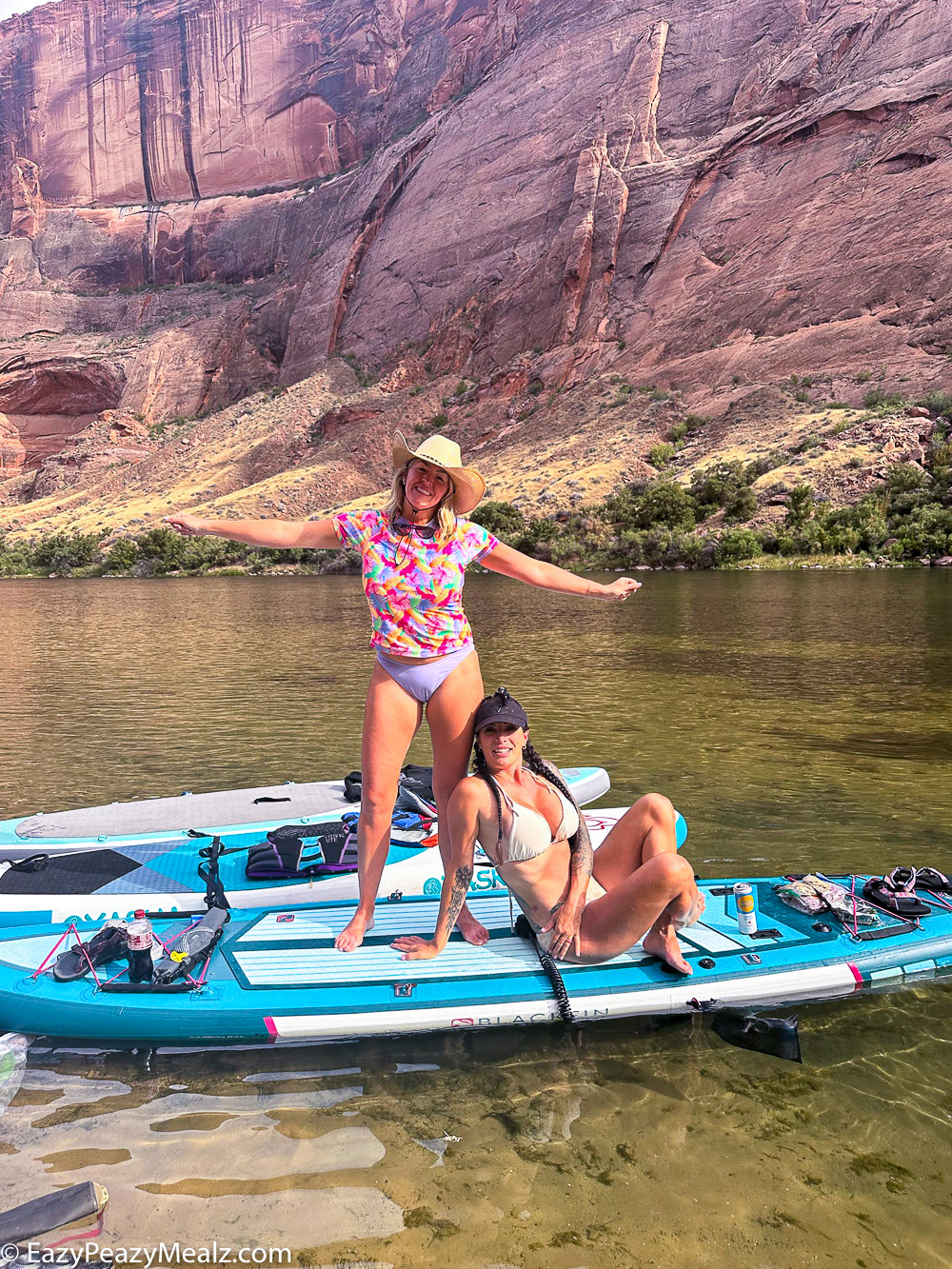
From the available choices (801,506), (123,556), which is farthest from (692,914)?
(123,556)

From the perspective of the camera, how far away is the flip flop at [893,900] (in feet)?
18.1

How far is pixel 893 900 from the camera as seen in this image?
5.60 meters

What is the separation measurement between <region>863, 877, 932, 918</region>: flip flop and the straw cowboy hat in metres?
3.61

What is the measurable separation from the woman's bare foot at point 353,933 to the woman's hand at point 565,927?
3.66 ft

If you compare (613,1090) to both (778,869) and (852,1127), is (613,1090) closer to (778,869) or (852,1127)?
(852,1127)

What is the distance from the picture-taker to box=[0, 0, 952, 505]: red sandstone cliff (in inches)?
2509

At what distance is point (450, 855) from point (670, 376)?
65281mm

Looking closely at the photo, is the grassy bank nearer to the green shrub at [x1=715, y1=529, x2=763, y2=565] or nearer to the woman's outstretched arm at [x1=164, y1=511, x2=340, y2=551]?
the green shrub at [x1=715, y1=529, x2=763, y2=565]

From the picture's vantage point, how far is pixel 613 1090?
4512 mm

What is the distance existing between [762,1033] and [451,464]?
11.5ft

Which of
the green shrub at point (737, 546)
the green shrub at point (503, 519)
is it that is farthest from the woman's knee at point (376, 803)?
the green shrub at point (503, 519)

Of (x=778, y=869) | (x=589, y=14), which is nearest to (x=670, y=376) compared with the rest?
(x=589, y=14)

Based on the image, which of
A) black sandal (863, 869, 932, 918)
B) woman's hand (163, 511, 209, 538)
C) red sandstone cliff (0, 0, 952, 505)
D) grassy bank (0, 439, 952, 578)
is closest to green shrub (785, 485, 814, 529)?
grassy bank (0, 439, 952, 578)

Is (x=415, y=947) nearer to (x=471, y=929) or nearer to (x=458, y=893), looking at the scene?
(x=471, y=929)
